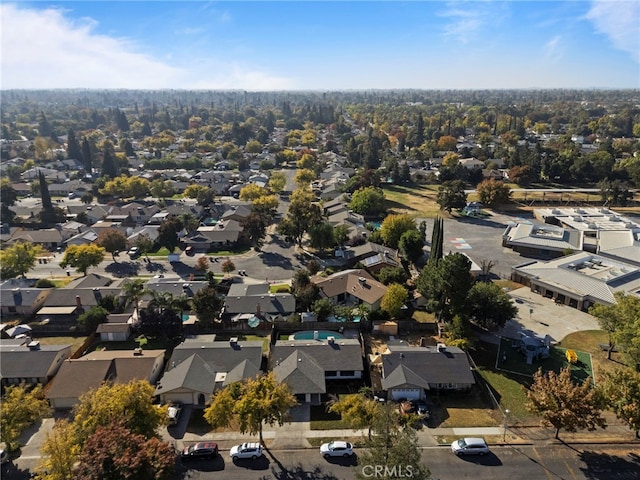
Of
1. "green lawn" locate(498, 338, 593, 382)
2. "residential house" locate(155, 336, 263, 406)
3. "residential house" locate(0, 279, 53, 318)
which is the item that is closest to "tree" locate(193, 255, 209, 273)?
"residential house" locate(0, 279, 53, 318)

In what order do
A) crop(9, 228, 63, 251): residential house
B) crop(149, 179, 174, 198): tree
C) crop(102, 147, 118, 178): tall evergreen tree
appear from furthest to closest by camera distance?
crop(102, 147, 118, 178): tall evergreen tree < crop(149, 179, 174, 198): tree < crop(9, 228, 63, 251): residential house

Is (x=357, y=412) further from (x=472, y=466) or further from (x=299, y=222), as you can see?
(x=299, y=222)

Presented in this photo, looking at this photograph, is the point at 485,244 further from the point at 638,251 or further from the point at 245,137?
the point at 245,137

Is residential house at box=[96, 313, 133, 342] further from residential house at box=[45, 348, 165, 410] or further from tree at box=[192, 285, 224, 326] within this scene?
tree at box=[192, 285, 224, 326]

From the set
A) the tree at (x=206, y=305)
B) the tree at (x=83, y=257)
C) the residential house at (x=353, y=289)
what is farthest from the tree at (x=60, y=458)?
the tree at (x=83, y=257)

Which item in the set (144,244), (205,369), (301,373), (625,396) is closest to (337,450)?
(301,373)

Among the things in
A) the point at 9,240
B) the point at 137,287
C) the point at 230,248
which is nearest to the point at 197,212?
the point at 230,248
